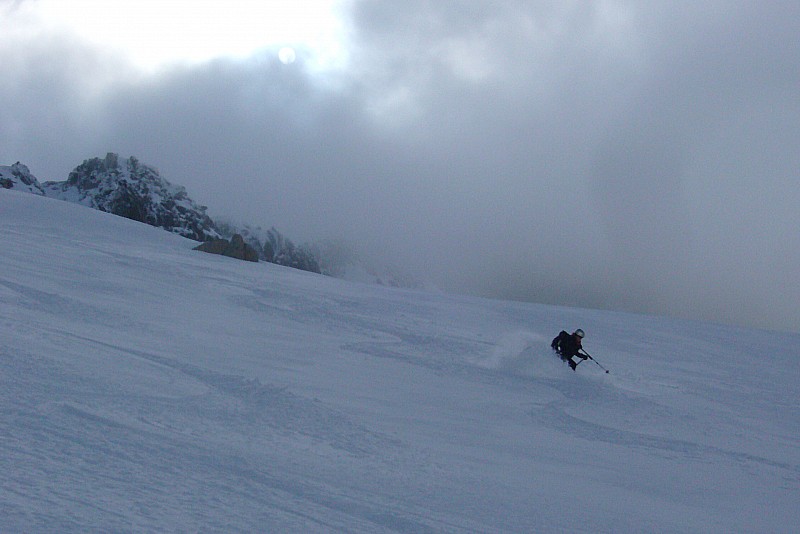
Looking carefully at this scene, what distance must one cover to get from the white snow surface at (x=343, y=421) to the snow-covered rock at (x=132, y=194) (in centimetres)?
14305

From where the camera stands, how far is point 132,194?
160 m

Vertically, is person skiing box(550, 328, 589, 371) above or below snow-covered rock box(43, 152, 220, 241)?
below

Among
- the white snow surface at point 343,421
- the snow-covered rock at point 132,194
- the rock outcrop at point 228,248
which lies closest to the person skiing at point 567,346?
the white snow surface at point 343,421

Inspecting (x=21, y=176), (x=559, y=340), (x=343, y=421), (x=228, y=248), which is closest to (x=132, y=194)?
(x=21, y=176)

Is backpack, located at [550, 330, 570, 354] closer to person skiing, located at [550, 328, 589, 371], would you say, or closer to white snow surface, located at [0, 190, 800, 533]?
person skiing, located at [550, 328, 589, 371]

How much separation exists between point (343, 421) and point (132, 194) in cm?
16590

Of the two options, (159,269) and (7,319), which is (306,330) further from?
(159,269)

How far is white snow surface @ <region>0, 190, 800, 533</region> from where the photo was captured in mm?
4582

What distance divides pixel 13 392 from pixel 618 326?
55.3ft

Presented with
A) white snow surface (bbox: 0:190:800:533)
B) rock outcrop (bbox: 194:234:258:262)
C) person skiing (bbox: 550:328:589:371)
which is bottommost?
white snow surface (bbox: 0:190:800:533)

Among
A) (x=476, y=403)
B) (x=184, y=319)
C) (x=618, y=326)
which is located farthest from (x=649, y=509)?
(x=618, y=326)

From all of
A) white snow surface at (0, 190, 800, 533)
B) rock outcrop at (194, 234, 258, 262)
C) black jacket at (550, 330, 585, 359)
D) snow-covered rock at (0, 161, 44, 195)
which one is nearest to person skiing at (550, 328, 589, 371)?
black jacket at (550, 330, 585, 359)

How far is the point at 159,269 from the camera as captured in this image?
699 inches

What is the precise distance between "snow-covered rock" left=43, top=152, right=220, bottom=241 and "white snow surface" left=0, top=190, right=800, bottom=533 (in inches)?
5632
